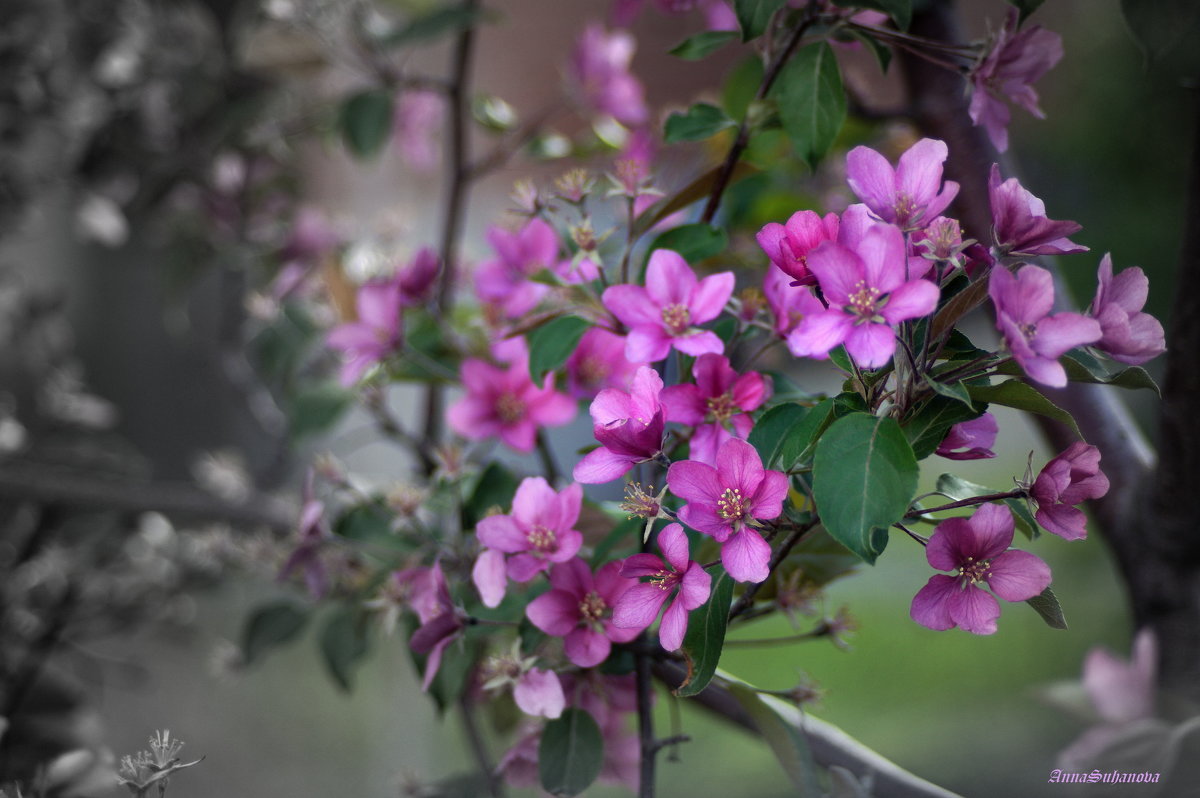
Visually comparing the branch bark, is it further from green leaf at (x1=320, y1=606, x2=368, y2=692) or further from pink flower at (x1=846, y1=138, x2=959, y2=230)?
green leaf at (x1=320, y1=606, x2=368, y2=692)

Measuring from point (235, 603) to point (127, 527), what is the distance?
29cm

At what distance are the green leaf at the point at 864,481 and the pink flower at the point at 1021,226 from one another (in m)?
0.07

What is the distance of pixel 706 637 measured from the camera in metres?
0.31

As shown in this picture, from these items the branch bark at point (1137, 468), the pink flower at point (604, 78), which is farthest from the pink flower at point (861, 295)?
the pink flower at point (604, 78)

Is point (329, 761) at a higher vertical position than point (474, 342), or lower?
lower

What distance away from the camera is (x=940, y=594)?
0.30 m

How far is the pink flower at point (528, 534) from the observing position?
0.35 metres

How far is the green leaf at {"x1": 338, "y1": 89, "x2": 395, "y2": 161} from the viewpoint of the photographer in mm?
659

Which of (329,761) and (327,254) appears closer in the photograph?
(327,254)

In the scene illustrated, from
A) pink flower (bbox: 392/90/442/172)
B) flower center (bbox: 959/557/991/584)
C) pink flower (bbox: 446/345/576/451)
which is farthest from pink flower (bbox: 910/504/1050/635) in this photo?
pink flower (bbox: 392/90/442/172)

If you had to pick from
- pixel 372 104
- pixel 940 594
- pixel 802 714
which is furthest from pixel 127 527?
pixel 940 594

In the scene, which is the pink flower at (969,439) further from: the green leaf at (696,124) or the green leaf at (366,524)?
the green leaf at (366,524)

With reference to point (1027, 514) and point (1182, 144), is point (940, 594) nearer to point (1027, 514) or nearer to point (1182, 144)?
point (1027, 514)

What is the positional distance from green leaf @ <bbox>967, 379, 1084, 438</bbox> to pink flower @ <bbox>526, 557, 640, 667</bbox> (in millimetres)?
139
